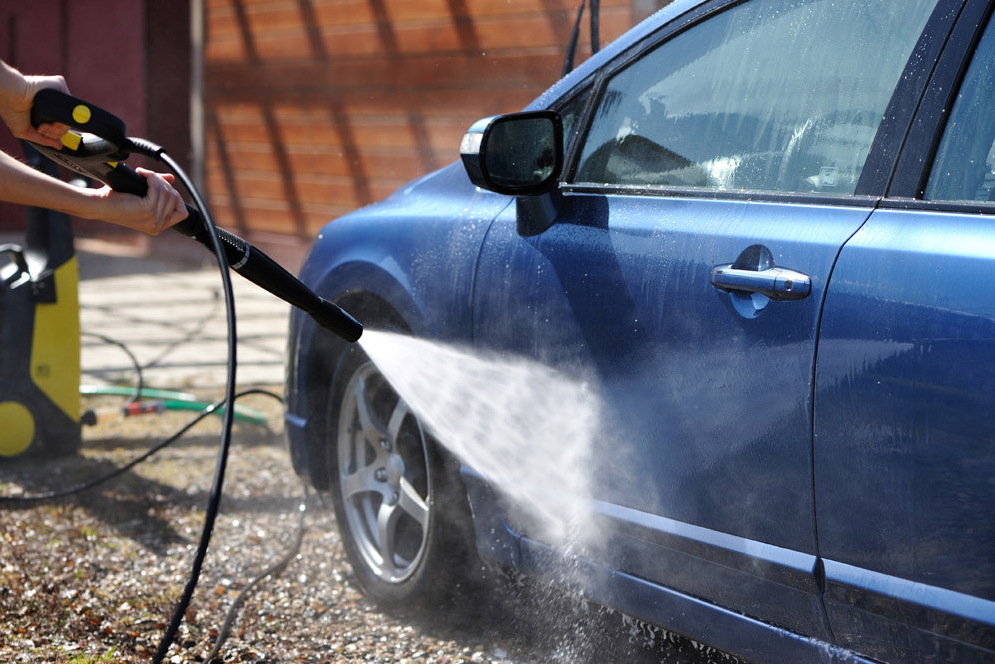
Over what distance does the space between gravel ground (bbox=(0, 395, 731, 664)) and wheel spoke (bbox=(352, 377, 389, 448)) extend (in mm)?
543

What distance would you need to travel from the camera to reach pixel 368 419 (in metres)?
3.27

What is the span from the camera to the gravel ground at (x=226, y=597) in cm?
299

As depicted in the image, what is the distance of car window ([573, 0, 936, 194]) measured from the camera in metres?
2.12

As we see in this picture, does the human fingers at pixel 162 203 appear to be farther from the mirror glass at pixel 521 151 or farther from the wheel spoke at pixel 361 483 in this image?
the wheel spoke at pixel 361 483

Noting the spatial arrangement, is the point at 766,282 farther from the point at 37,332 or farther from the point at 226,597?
the point at 37,332

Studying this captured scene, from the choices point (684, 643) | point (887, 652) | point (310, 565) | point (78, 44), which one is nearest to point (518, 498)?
point (684, 643)

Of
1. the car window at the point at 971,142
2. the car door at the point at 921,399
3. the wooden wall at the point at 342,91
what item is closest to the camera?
the car door at the point at 921,399

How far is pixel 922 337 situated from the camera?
5.98 feet

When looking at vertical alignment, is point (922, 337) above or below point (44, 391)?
above

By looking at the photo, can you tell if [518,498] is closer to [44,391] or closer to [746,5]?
[746,5]

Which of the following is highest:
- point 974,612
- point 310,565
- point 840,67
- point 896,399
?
point 840,67

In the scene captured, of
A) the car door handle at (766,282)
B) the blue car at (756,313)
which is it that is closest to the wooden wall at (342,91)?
the blue car at (756,313)

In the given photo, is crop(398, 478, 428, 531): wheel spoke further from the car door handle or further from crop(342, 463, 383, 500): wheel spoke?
the car door handle

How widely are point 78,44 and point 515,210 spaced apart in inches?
489
